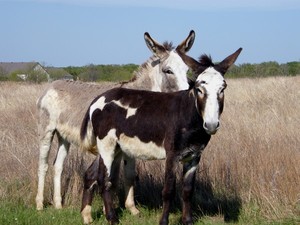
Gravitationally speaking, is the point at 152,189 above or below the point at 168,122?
below

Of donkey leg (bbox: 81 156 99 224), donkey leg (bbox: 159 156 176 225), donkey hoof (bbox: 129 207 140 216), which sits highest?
donkey leg (bbox: 159 156 176 225)

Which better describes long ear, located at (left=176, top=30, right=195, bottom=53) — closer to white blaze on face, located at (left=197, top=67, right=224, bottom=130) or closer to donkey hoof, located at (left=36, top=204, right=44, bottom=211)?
white blaze on face, located at (left=197, top=67, right=224, bottom=130)

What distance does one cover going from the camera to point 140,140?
6.02 meters

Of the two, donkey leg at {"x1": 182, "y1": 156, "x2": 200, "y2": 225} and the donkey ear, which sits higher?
the donkey ear

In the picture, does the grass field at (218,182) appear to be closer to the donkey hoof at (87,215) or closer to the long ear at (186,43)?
the donkey hoof at (87,215)

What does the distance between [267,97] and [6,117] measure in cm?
864

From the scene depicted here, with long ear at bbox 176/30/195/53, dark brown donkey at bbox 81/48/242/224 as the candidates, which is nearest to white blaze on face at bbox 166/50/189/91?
long ear at bbox 176/30/195/53

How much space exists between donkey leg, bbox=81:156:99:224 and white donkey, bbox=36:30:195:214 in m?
0.72

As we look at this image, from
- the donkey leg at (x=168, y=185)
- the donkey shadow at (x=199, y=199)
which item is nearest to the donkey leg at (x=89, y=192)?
the donkey shadow at (x=199, y=199)

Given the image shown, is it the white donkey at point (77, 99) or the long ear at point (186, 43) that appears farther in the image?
the long ear at point (186, 43)

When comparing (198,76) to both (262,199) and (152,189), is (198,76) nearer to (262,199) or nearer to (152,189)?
(262,199)

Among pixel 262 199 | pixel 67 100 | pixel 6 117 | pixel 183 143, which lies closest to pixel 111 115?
pixel 183 143

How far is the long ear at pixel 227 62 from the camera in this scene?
560 cm

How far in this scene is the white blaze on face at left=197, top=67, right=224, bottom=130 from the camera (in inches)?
199
